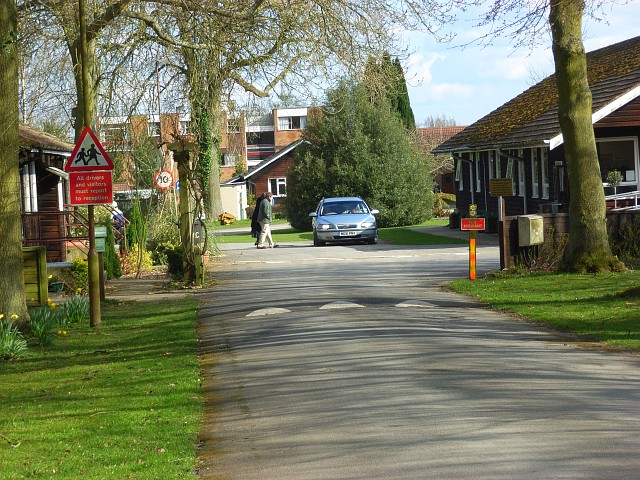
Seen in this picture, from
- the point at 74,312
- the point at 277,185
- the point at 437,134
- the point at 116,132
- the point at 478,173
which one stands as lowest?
the point at 74,312

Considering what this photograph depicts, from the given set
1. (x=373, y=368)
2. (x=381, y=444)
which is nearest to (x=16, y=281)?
(x=373, y=368)

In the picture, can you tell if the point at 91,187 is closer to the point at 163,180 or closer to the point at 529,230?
the point at 529,230

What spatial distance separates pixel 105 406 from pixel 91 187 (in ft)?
21.8

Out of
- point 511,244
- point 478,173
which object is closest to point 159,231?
point 511,244

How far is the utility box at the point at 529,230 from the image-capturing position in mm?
20281

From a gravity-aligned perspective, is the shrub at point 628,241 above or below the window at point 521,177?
below

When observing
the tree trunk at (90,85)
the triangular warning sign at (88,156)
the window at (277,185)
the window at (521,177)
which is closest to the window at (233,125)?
the tree trunk at (90,85)

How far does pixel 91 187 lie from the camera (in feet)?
50.5

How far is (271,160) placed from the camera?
263ft

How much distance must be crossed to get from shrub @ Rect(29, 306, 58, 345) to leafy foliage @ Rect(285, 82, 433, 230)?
114ft

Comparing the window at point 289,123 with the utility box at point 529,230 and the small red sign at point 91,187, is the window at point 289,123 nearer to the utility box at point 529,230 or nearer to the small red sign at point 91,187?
the utility box at point 529,230

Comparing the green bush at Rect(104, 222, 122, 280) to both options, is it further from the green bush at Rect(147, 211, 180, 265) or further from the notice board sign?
the notice board sign

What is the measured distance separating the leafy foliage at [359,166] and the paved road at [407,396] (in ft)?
110

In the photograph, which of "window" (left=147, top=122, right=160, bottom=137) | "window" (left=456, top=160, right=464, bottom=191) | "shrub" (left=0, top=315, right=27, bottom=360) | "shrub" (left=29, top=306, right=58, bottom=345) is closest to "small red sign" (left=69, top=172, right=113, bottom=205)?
"shrub" (left=29, top=306, right=58, bottom=345)
